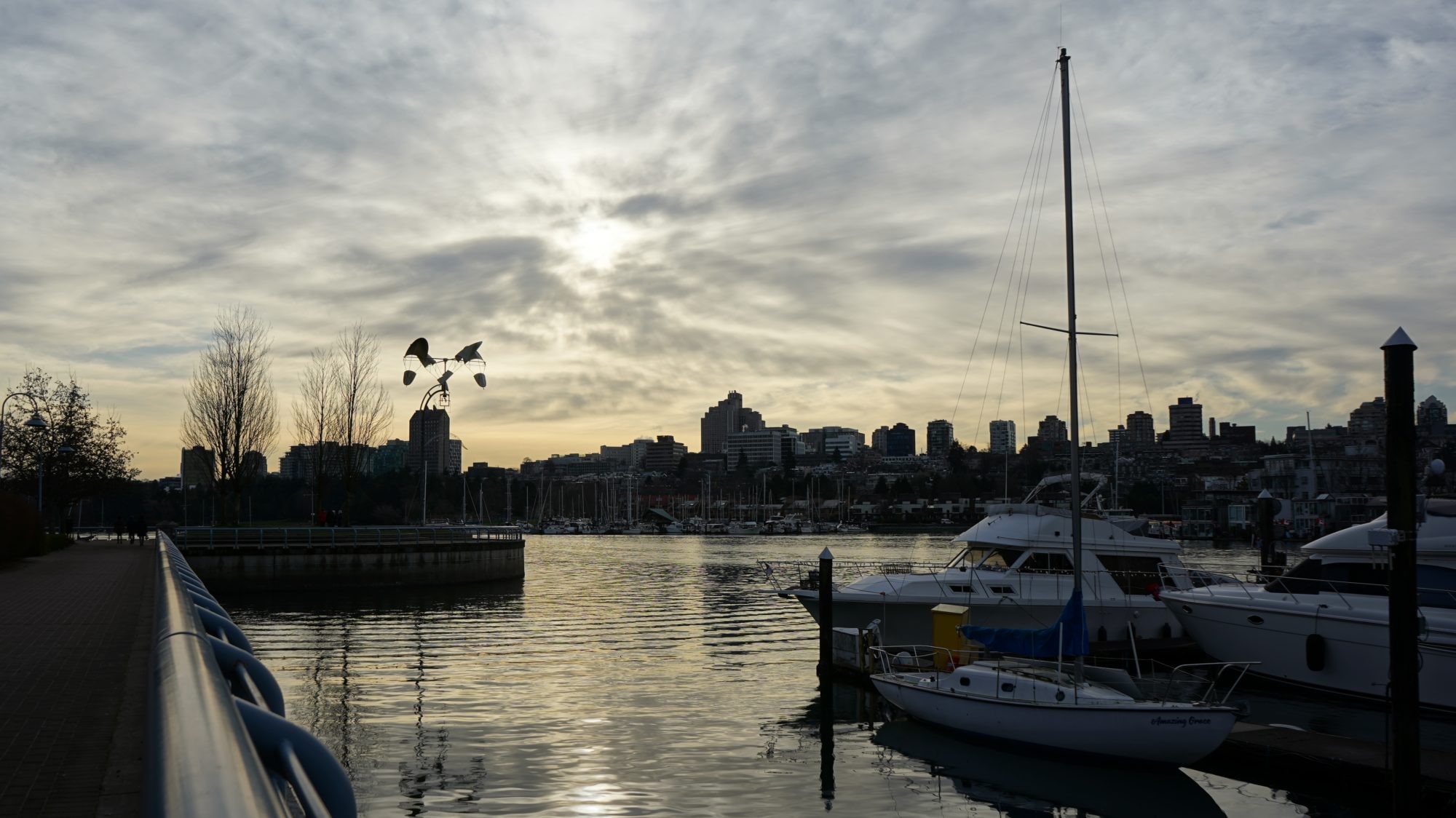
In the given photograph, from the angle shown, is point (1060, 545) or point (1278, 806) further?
point (1060, 545)

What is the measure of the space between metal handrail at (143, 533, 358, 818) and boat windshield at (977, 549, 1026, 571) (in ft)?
87.8

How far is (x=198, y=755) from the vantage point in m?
2.01

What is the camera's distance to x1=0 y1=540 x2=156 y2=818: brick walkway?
301 inches

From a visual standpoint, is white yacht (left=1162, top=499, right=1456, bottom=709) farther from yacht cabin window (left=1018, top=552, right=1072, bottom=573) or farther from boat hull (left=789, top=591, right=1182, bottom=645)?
yacht cabin window (left=1018, top=552, right=1072, bottom=573)

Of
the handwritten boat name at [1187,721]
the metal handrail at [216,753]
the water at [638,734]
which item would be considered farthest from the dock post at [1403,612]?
the metal handrail at [216,753]

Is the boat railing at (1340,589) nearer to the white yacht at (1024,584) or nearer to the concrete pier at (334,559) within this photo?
the white yacht at (1024,584)

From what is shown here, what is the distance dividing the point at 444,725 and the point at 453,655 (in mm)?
9355

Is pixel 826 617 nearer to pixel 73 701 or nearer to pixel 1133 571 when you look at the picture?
pixel 1133 571

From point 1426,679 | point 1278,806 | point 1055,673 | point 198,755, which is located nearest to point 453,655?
point 1055,673

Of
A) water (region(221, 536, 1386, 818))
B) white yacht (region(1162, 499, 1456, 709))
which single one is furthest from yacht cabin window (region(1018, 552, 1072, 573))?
water (region(221, 536, 1386, 818))

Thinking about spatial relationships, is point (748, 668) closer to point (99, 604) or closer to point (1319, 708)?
point (1319, 708)

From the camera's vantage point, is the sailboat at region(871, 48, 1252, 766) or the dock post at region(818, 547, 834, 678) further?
the dock post at region(818, 547, 834, 678)

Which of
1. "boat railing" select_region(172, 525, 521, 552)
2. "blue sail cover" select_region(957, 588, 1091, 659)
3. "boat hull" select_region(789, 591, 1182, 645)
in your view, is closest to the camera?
"blue sail cover" select_region(957, 588, 1091, 659)

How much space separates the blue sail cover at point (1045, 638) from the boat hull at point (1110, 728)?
145cm
